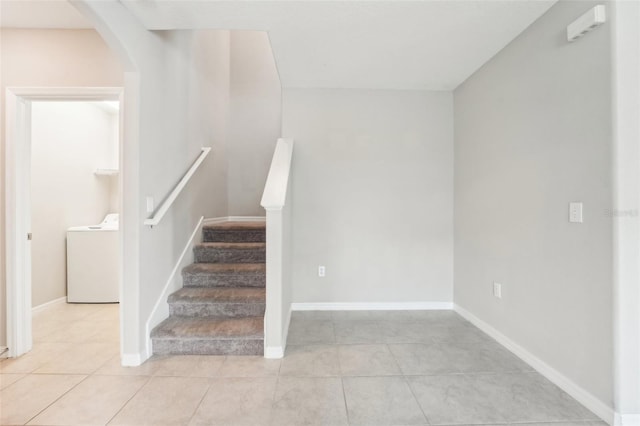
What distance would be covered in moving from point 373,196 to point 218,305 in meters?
1.89

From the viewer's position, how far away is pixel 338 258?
126 inches

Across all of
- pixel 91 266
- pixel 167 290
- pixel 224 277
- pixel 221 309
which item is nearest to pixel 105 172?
pixel 91 266

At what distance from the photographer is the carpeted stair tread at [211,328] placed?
2.17 m

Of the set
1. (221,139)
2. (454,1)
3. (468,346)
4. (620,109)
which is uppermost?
(454,1)

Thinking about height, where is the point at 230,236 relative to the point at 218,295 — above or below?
above

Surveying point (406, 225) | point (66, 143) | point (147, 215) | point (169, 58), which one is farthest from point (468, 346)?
point (66, 143)

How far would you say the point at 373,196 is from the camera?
319 cm

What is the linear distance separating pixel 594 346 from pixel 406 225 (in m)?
1.81

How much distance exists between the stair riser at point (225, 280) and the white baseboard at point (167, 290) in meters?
0.10

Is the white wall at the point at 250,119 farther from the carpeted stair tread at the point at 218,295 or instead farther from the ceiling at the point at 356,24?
the carpeted stair tread at the point at 218,295

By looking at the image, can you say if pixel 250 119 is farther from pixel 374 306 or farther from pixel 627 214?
pixel 627 214

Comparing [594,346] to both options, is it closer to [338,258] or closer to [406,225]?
[406,225]

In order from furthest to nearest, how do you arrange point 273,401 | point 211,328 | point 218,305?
point 218,305 < point 211,328 < point 273,401

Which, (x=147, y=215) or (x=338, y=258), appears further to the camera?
(x=338, y=258)
